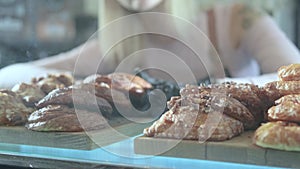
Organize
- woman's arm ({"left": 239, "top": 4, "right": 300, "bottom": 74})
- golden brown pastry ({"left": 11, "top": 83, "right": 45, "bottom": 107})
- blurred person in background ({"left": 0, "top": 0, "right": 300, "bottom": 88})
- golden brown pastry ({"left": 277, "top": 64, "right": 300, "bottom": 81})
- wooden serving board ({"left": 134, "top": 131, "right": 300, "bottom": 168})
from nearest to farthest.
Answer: wooden serving board ({"left": 134, "top": 131, "right": 300, "bottom": 168}), golden brown pastry ({"left": 277, "top": 64, "right": 300, "bottom": 81}), golden brown pastry ({"left": 11, "top": 83, "right": 45, "bottom": 107}), blurred person in background ({"left": 0, "top": 0, "right": 300, "bottom": 88}), woman's arm ({"left": 239, "top": 4, "right": 300, "bottom": 74})

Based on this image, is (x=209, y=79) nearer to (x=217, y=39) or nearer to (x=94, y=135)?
(x=94, y=135)

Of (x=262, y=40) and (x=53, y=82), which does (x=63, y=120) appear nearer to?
(x=53, y=82)

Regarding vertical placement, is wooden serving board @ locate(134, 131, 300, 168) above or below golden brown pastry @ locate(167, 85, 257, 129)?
below

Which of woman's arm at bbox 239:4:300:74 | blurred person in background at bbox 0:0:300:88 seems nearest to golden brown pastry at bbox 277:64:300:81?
blurred person in background at bbox 0:0:300:88

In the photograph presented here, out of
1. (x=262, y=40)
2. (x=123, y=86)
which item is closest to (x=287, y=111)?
(x=123, y=86)

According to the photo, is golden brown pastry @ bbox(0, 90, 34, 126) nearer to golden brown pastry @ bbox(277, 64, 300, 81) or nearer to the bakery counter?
the bakery counter

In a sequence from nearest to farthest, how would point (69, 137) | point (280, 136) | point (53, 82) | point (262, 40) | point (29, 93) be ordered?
point (280, 136) → point (69, 137) → point (29, 93) → point (53, 82) → point (262, 40)
